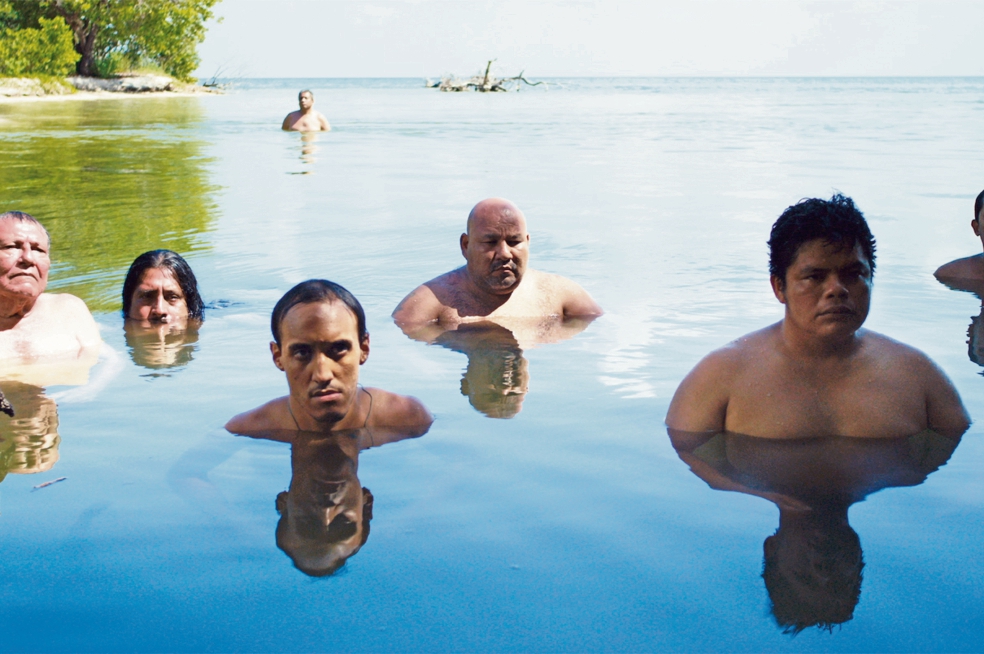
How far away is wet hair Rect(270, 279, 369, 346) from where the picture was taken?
391 centimetres

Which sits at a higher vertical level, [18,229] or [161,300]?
[18,229]

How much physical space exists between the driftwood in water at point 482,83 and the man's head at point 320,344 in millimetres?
59495

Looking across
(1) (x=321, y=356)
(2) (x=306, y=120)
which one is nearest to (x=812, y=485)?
(1) (x=321, y=356)

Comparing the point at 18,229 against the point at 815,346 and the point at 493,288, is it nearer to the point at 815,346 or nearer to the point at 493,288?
the point at 493,288

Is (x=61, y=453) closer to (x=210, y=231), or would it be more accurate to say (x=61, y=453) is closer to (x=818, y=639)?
(x=818, y=639)

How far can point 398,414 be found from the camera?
4391 mm

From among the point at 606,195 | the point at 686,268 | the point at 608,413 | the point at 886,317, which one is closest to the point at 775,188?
the point at 606,195

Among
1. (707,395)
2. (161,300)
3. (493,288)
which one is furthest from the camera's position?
(161,300)

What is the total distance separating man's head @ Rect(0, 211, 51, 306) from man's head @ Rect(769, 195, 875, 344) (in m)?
4.00

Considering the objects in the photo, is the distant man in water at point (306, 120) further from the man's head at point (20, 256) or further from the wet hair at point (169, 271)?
the man's head at point (20, 256)

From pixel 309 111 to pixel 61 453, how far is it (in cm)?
1996

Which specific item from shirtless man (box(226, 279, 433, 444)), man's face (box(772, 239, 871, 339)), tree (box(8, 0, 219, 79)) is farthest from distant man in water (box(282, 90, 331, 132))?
tree (box(8, 0, 219, 79))

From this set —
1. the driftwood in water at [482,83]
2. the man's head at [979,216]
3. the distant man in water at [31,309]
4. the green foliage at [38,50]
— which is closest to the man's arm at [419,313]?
the distant man in water at [31,309]

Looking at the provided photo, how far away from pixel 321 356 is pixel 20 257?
2543 millimetres
